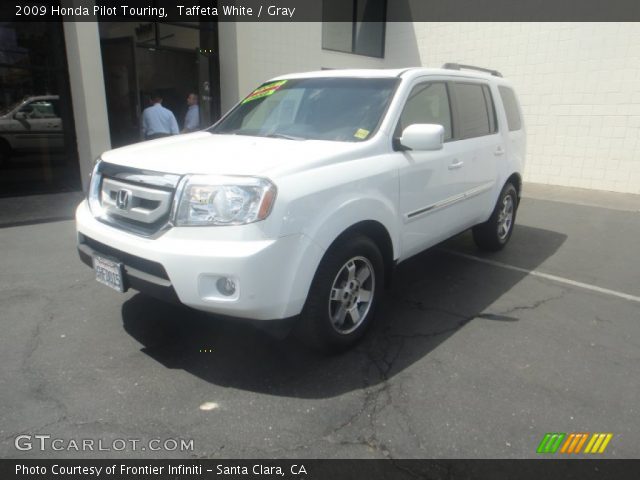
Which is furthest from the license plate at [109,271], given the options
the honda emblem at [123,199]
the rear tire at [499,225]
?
the rear tire at [499,225]

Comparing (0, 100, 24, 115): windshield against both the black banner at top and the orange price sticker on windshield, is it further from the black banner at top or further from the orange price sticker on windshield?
the orange price sticker on windshield

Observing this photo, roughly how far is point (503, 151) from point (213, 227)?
142 inches

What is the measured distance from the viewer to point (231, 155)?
294 cm

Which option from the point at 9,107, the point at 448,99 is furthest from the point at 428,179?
the point at 9,107

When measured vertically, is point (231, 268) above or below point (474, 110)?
below

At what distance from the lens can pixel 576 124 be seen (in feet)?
33.7

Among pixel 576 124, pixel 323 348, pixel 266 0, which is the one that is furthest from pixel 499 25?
pixel 323 348

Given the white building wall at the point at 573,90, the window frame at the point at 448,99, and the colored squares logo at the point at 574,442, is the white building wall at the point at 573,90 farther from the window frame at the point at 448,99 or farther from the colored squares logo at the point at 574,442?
the colored squares logo at the point at 574,442

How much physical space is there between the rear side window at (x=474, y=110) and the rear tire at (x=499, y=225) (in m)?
0.84

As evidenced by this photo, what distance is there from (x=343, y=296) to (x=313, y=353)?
445 mm

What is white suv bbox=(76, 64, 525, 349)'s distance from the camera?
8.43ft

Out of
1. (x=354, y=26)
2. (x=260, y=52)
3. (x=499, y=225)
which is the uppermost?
(x=354, y=26)

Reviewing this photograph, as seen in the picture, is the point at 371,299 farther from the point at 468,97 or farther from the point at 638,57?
the point at 638,57

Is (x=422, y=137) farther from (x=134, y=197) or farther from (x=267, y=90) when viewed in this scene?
(x=134, y=197)
